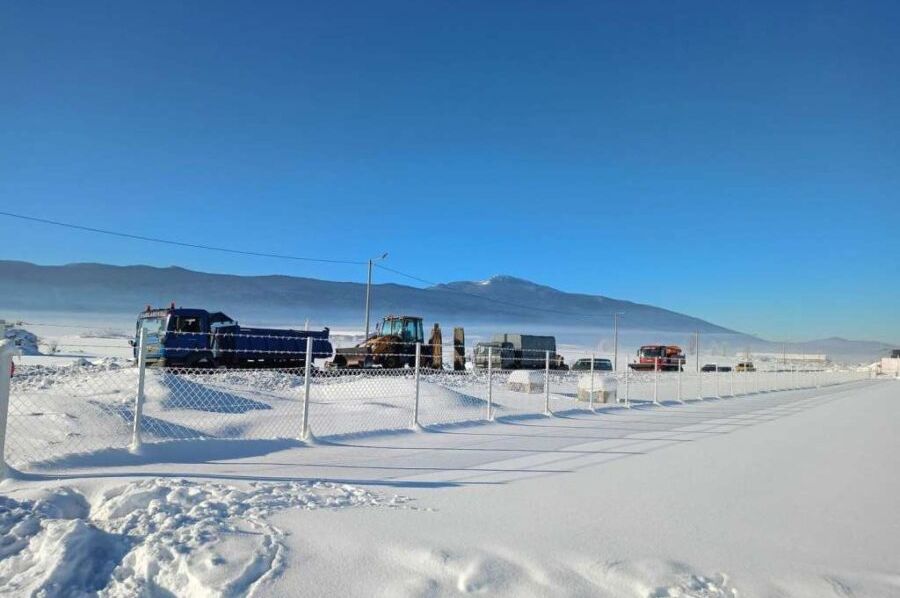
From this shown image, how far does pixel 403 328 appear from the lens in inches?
1212

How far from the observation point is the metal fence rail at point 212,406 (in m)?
8.14

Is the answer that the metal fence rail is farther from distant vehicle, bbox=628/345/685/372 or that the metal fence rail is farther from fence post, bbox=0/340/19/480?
distant vehicle, bbox=628/345/685/372

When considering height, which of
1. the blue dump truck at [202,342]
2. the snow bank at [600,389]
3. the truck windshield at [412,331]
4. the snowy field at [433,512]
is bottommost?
the snowy field at [433,512]

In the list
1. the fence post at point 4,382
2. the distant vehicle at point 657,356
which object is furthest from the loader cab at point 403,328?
Result: the fence post at point 4,382

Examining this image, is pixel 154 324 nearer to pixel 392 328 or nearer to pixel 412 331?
pixel 392 328

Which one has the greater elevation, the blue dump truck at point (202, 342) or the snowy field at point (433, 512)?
the blue dump truck at point (202, 342)

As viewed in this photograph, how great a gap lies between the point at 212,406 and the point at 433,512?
1015 cm

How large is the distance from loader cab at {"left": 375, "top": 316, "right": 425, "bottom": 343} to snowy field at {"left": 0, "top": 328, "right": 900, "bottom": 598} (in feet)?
63.0

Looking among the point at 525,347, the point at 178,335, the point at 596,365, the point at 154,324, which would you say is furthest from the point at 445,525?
the point at 596,365

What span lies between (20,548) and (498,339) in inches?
1871

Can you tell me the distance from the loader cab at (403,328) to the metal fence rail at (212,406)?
18.3ft

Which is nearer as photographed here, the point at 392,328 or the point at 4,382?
the point at 4,382

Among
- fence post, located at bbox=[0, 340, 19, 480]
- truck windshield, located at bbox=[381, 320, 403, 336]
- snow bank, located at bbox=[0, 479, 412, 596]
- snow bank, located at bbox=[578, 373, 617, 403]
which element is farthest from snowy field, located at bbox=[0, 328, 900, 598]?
truck windshield, located at bbox=[381, 320, 403, 336]

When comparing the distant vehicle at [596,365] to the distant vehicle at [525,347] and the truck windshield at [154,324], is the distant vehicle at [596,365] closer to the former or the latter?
the distant vehicle at [525,347]
